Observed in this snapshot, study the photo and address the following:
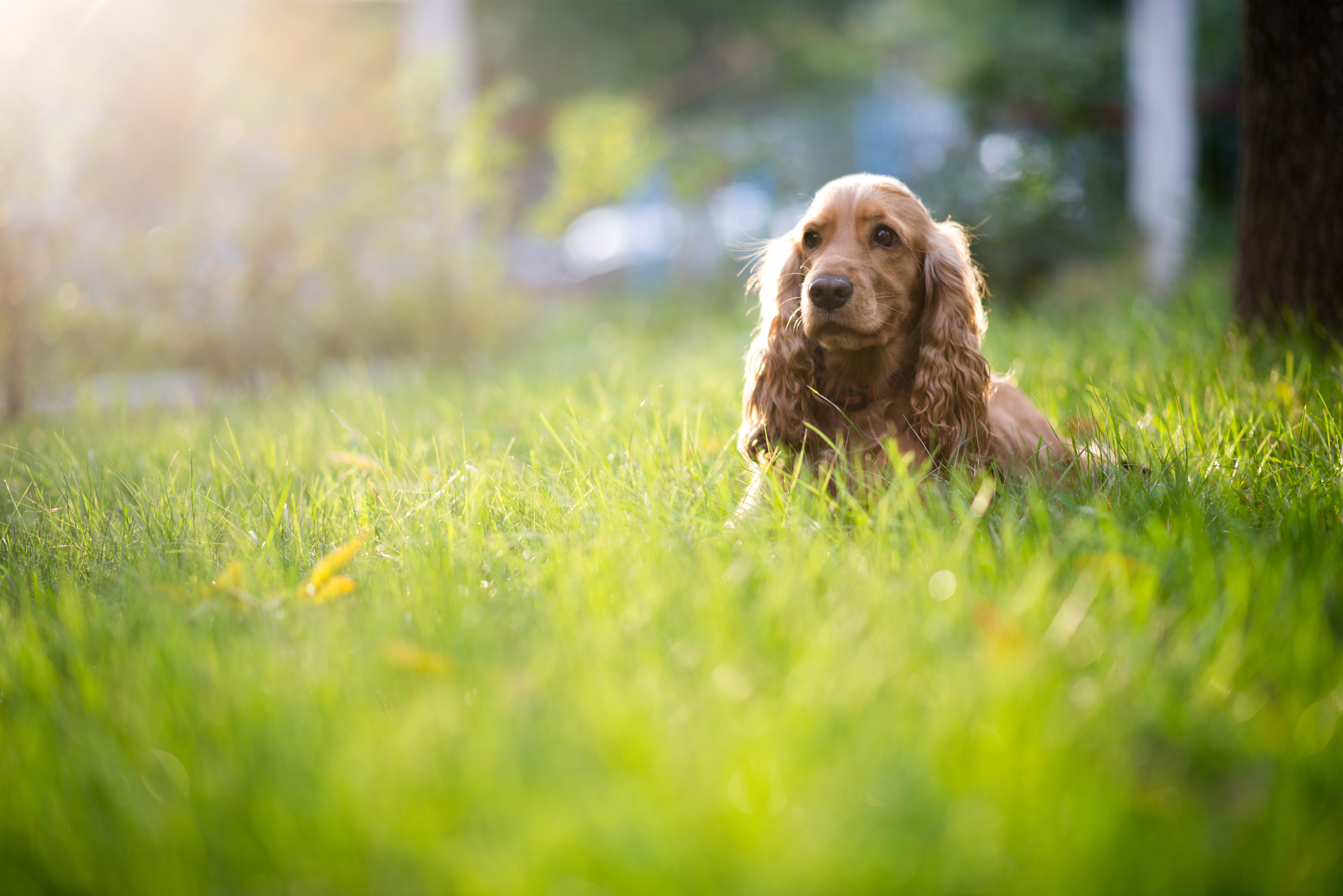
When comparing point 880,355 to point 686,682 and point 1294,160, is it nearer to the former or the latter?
point 686,682

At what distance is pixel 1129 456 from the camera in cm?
229

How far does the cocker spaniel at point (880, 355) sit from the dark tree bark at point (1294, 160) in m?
1.72

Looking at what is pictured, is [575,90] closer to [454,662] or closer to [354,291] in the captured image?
[354,291]

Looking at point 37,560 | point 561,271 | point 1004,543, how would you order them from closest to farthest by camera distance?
1. point 1004,543
2. point 37,560
3. point 561,271

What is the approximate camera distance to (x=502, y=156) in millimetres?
6555

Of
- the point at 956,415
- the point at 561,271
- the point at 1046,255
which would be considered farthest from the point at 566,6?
the point at 956,415

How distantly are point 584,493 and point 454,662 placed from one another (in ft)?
2.89

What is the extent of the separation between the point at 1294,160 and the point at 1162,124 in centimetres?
577

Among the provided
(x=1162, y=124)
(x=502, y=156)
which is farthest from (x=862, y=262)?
(x=1162, y=124)

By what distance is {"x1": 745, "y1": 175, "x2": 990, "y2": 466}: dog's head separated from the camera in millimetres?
2391

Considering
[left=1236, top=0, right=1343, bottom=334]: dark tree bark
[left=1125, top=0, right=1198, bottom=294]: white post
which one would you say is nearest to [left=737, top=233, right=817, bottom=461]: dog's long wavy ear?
[left=1236, top=0, right=1343, bottom=334]: dark tree bark

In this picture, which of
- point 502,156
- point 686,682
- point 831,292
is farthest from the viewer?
point 502,156

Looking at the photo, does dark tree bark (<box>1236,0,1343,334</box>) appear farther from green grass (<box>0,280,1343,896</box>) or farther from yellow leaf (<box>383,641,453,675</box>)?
yellow leaf (<box>383,641,453,675</box>)

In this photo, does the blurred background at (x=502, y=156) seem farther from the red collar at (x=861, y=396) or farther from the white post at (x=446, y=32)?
the red collar at (x=861, y=396)
